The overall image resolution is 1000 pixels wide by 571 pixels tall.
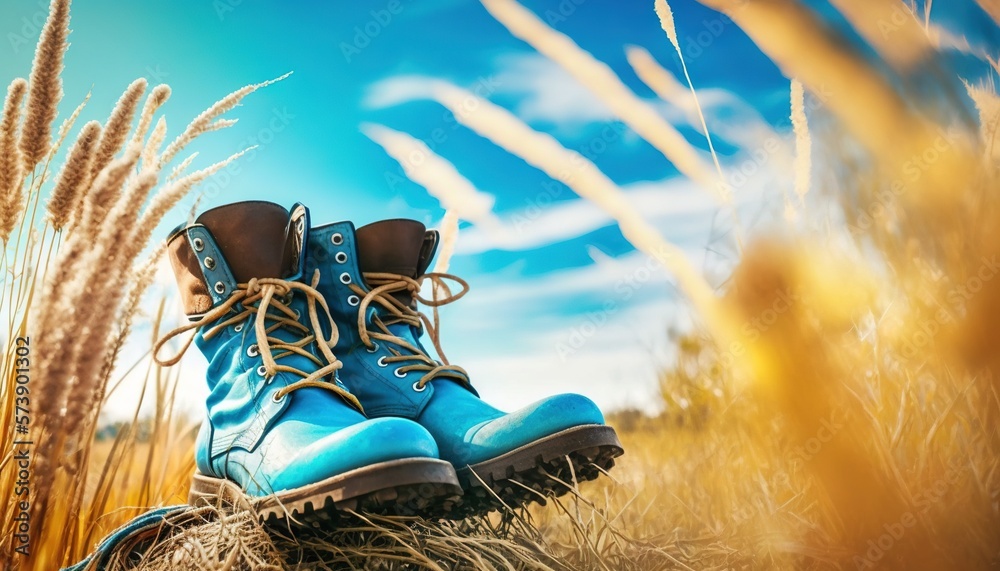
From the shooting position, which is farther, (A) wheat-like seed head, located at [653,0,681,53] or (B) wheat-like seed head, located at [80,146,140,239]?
(A) wheat-like seed head, located at [653,0,681,53]

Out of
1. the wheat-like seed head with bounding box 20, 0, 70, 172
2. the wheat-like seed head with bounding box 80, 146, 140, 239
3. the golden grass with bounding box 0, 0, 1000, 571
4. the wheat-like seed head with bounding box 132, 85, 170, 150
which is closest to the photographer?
the golden grass with bounding box 0, 0, 1000, 571

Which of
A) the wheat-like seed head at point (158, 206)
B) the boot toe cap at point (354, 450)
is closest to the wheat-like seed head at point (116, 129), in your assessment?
the wheat-like seed head at point (158, 206)

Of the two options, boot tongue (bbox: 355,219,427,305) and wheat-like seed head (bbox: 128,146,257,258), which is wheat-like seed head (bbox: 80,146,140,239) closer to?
wheat-like seed head (bbox: 128,146,257,258)

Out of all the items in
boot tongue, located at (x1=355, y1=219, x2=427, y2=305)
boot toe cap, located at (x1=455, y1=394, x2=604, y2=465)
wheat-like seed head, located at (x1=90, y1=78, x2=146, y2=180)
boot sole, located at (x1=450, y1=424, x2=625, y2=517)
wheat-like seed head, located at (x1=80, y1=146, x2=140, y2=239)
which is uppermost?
wheat-like seed head, located at (x1=90, y1=78, x2=146, y2=180)

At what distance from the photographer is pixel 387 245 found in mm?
1668

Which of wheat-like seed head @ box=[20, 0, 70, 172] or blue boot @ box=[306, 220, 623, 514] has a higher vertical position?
wheat-like seed head @ box=[20, 0, 70, 172]

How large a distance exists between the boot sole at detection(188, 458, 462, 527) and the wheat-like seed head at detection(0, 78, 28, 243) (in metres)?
0.90

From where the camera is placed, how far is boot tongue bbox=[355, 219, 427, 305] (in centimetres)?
167

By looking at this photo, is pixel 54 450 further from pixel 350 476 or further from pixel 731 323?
pixel 731 323

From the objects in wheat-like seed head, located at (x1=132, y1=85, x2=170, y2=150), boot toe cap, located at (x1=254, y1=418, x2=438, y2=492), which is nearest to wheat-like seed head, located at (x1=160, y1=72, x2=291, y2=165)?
wheat-like seed head, located at (x1=132, y1=85, x2=170, y2=150)

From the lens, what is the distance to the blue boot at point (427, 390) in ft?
4.42

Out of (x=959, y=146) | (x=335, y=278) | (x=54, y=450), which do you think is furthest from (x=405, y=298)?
(x=959, y=146)

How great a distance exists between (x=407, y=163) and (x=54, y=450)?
1.17 m

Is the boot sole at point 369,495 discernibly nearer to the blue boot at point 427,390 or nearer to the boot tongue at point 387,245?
the blue boot at point 427,390
